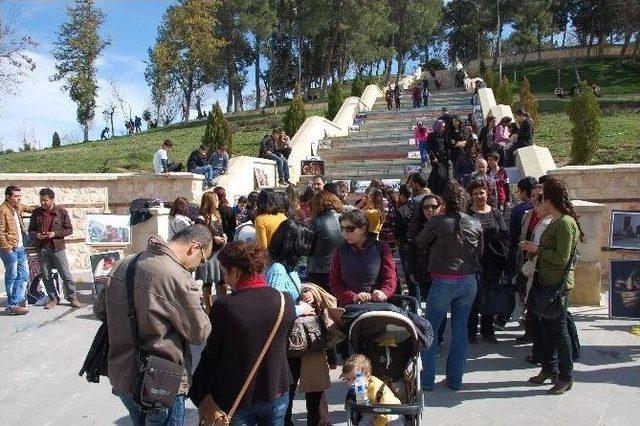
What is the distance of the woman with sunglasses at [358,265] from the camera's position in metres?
5.08

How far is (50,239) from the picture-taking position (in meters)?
8.99

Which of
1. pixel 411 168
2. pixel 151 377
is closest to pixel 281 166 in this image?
pixel 411 168

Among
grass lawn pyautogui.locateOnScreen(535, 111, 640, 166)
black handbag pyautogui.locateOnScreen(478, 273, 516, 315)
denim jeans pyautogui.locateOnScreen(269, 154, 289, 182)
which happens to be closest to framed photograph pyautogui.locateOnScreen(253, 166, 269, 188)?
denim jeans pyautogui.locateOnScreen(269, 154, 289, 182)

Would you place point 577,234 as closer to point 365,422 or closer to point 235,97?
point 365,422

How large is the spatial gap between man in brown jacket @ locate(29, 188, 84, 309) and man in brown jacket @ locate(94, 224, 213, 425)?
6177 mm

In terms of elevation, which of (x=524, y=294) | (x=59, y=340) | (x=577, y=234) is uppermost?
(x=577, y=234)

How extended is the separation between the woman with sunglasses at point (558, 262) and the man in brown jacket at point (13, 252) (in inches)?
271

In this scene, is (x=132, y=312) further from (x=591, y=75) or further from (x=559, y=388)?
(x=591, y=75)

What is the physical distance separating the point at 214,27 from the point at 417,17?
17.7 meters

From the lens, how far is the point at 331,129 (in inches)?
877

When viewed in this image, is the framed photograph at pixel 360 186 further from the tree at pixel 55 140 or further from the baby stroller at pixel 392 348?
the tree at pixel 55 140

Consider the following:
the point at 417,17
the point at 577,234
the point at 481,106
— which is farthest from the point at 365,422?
the point at 417,17

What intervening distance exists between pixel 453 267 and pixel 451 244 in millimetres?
200

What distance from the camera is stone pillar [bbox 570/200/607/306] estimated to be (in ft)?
27.9
